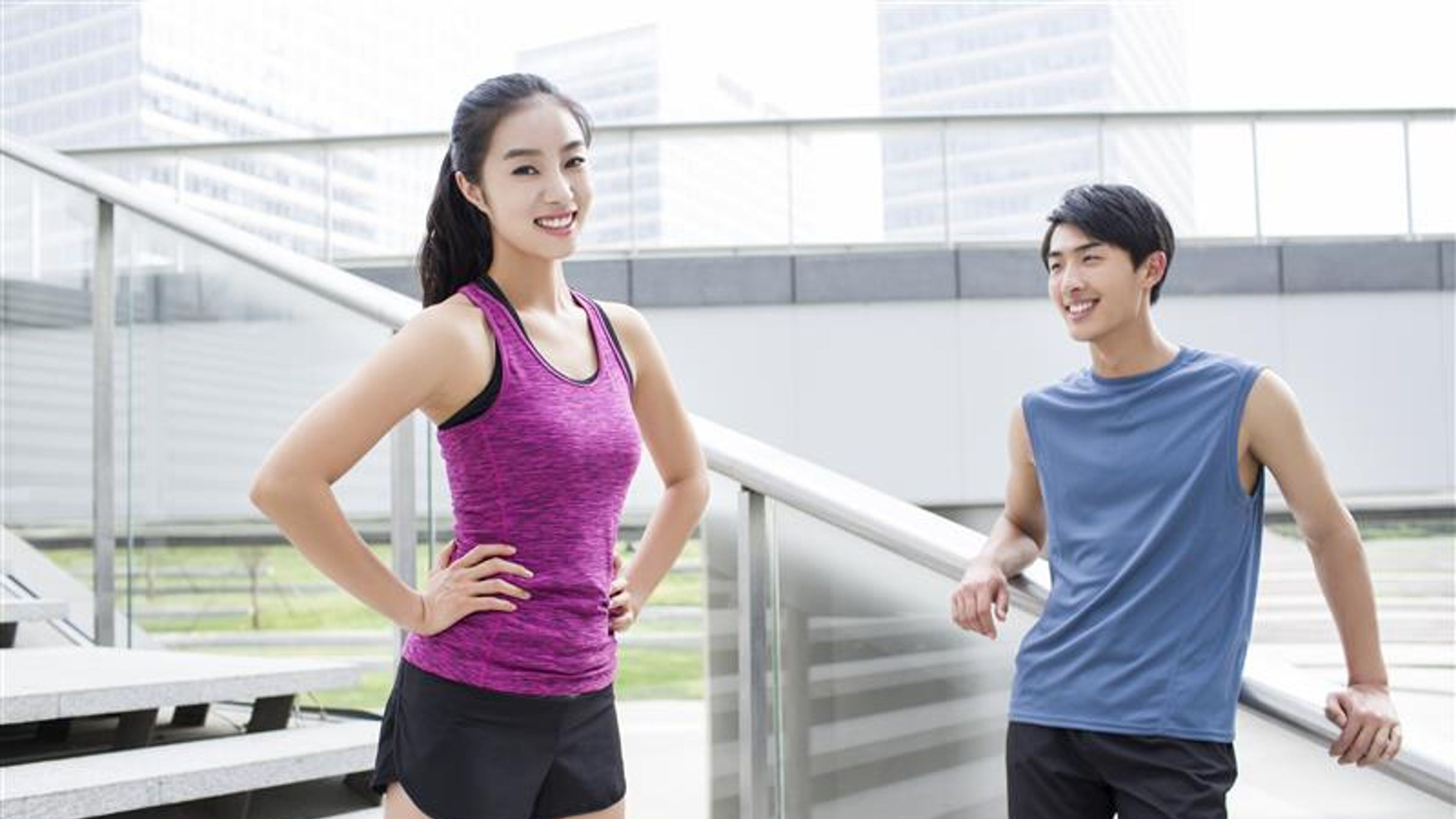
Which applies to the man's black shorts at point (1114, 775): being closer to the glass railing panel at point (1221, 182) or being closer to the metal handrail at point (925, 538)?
the metal handrail at point (925, 538)

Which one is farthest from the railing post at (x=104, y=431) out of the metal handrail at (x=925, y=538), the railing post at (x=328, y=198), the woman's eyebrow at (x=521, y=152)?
the railing post at (x=328, y=198)

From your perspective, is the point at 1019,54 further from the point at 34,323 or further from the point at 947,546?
the point at 947,546

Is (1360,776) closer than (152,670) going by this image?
Yes

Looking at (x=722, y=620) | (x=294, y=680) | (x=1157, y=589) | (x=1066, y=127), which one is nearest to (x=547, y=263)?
(x=1157, y=589)

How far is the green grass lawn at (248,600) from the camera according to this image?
3.44m

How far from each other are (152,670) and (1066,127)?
7247mm

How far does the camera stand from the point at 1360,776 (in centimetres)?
175

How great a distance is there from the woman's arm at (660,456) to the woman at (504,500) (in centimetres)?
12

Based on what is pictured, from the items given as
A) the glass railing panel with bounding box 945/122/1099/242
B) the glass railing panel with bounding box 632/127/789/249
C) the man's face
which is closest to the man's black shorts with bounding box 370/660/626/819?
the man's face

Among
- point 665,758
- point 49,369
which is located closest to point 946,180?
point 49,369

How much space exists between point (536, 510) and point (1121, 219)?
0.84 meters

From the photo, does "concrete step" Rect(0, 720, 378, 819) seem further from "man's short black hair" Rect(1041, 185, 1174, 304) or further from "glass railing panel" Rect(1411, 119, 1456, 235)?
"glass railing panel" Rect(1411, 119, 1456, 235)

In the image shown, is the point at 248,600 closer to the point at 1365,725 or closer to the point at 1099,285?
the point at 1099,285

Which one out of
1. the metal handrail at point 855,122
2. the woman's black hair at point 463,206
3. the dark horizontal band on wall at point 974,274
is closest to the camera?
the woman's black hair at point 463,206
